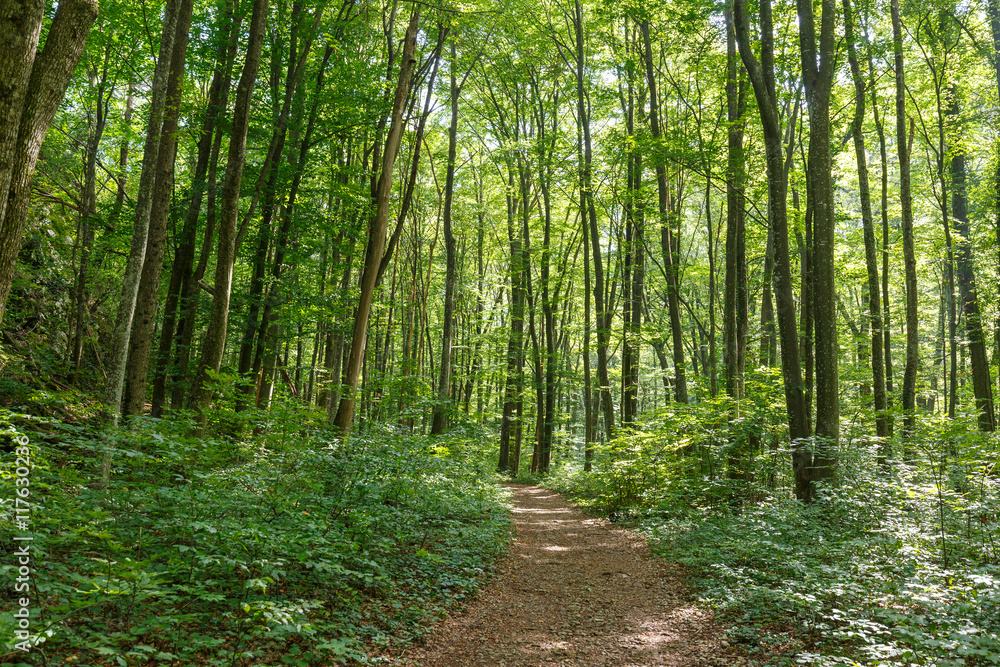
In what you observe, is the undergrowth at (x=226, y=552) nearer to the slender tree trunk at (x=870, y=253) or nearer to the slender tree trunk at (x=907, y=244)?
the slender tree trunk at (x=870, y=253)

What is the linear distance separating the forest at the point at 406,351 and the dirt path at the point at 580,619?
0.66 feet

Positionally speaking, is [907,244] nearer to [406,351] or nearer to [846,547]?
[846,547]

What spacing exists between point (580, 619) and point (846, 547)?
3.02 metres

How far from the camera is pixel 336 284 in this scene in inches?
631

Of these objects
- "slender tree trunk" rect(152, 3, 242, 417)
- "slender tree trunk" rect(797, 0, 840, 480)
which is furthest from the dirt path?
"slender tree trunk" rect(152, 3, 242, 417)

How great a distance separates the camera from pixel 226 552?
4215mm

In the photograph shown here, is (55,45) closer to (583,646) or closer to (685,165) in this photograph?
(583,646)

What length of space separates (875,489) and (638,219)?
1034 cm

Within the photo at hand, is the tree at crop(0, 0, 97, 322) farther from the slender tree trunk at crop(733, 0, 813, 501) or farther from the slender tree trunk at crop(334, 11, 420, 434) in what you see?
the slender tree trunk at crop(733, 0, 813, 501)

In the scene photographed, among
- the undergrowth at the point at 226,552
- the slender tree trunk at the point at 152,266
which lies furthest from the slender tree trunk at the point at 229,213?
the undergrowth at the point at 226,552

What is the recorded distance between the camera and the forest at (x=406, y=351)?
3734mm

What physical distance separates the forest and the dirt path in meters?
0.20

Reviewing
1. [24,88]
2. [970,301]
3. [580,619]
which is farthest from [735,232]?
[24,88]
